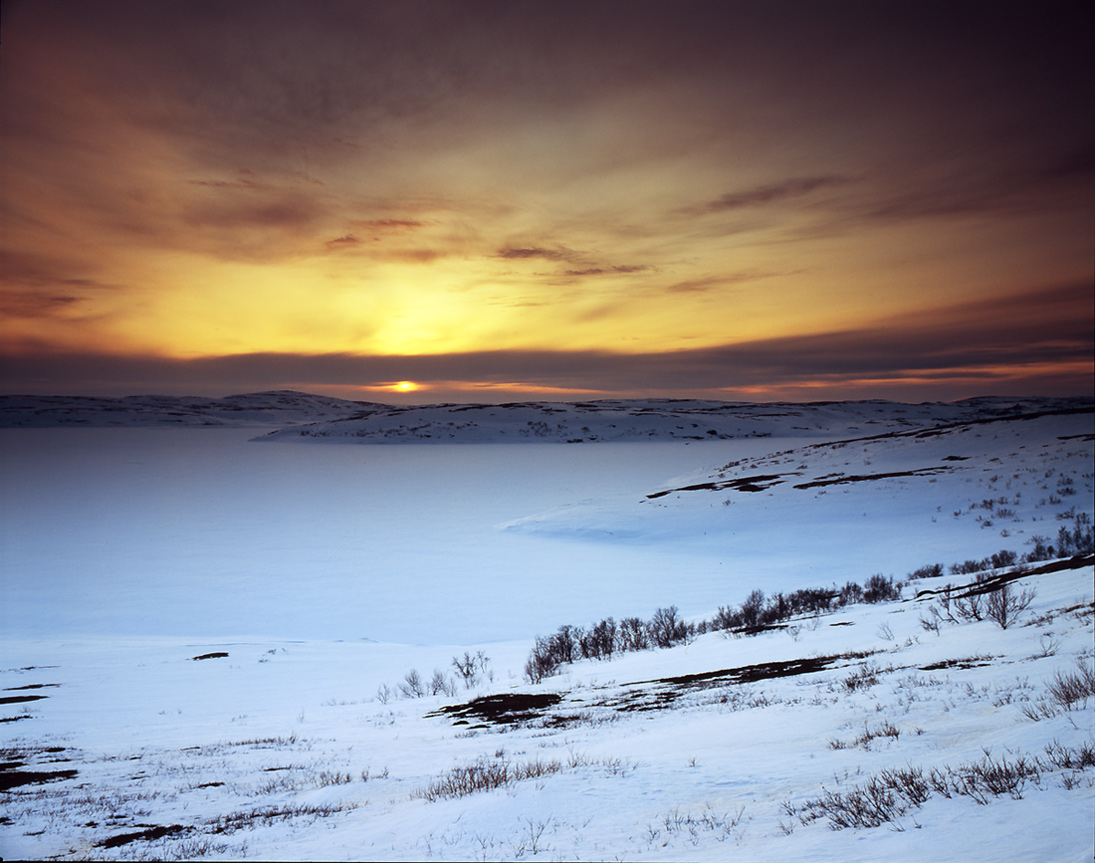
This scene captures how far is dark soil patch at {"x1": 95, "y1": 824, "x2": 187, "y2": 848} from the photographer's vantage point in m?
4.04

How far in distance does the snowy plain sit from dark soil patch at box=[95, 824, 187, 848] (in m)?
0.02

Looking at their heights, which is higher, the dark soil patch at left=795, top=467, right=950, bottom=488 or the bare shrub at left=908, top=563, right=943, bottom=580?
the dark soil patch at left=795, top=467, right=950, bottom=488

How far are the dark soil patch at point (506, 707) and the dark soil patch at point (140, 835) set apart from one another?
4008 mm

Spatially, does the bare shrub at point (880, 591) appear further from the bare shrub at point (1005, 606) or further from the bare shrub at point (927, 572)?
the bare shrub at point (1005, 606)

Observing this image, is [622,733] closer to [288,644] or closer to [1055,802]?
[1055,802]

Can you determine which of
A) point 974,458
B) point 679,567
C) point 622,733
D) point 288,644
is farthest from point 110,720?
point 974,458

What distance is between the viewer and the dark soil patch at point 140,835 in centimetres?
404

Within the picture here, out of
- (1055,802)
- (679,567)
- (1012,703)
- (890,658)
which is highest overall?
(1055,802)

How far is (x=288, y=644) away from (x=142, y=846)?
10.3 meters

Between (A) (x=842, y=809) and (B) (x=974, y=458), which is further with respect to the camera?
(B) (x=974, y=458)

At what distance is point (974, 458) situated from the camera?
31.7 m

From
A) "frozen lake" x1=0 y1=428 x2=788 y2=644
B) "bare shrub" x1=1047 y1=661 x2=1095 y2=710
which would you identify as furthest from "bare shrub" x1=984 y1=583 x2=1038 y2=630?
"frozen lake" x1=0 y1=428 x2=788 y2=644

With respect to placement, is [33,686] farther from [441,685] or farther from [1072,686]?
[1072,686]

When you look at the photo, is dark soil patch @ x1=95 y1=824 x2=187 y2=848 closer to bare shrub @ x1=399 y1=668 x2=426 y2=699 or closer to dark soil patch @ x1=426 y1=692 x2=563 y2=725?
dark soil patch @ x1=426 y1=692 x2=563 y2=725
